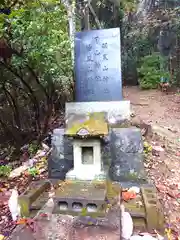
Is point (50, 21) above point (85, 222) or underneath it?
above

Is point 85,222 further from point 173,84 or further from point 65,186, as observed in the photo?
point 173,84

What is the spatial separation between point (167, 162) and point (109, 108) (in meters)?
1.39

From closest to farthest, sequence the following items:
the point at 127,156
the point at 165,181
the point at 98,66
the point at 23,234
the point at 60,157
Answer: the point at 23,234 < the point at 127,156 < the point at 60,157 < the point at 165,181 < the point at 98,66

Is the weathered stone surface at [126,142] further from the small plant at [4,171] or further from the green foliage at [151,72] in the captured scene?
the green foliage at [151,72]

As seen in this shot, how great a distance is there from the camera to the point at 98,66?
5.20m

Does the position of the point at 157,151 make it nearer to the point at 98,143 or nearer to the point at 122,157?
the point at 122,157

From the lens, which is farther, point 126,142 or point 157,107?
point 157,107

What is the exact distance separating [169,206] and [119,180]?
0.73 m

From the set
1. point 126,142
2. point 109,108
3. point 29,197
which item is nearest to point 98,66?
point 109,108

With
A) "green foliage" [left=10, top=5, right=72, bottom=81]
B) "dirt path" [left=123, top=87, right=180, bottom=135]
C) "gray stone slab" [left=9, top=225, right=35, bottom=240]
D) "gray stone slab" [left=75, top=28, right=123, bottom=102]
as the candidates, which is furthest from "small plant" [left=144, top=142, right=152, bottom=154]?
"gray stone slab" [left=9, top=225, right=35, bottom=240]

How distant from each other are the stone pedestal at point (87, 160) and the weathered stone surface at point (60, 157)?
28.8 inches

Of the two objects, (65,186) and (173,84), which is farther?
(173,84)

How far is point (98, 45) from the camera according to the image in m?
5.23

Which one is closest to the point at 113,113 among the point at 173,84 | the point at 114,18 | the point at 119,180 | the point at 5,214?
the point at 119,180
